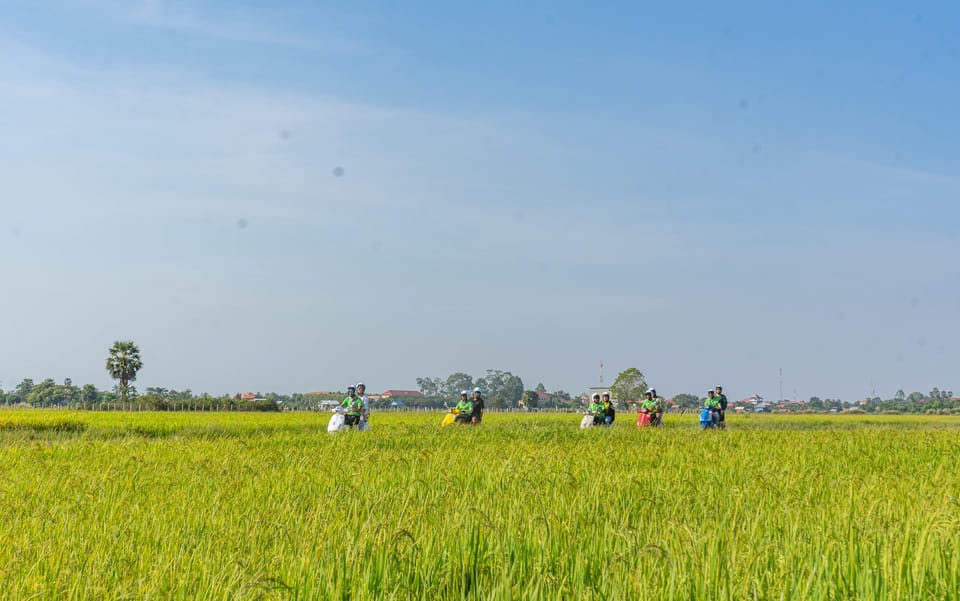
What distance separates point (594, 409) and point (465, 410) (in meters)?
3.82

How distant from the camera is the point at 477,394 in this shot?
22.8m

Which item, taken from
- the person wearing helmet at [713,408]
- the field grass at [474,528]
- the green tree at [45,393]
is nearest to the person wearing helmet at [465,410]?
the person wearing helmet at [713,408]

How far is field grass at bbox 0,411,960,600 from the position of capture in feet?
11.5

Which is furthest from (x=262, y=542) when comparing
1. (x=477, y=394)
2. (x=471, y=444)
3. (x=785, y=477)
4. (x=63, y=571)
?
(x=477, y=394)

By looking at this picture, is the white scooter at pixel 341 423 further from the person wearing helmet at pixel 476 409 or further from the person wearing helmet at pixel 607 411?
the person wearing helmet at pixel 607 411

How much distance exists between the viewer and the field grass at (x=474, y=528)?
351 cm

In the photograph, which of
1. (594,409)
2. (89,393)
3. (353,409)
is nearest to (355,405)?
(353,409)

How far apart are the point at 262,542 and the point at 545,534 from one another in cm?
176

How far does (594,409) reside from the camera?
2342 cm

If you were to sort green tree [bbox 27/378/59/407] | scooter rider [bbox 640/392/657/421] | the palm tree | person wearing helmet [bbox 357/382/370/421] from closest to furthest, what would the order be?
person wearing helmet [bbox 357/382/370/421]
scooter rider [bbox 640/392/657/421]
the palm tree
green tree [bbox 27/378/59/407]

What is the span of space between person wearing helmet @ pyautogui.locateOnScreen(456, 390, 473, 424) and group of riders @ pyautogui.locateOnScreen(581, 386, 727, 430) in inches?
131

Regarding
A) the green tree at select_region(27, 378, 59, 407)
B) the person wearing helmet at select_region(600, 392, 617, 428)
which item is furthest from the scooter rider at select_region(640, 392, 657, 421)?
the green tree at select_region(27, 378, 59, 407)

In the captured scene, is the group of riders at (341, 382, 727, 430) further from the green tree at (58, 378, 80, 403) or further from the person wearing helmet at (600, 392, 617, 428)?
the green tree at (58, 378, 80, 403)

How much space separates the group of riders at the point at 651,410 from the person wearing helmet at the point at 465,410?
3.33 m
